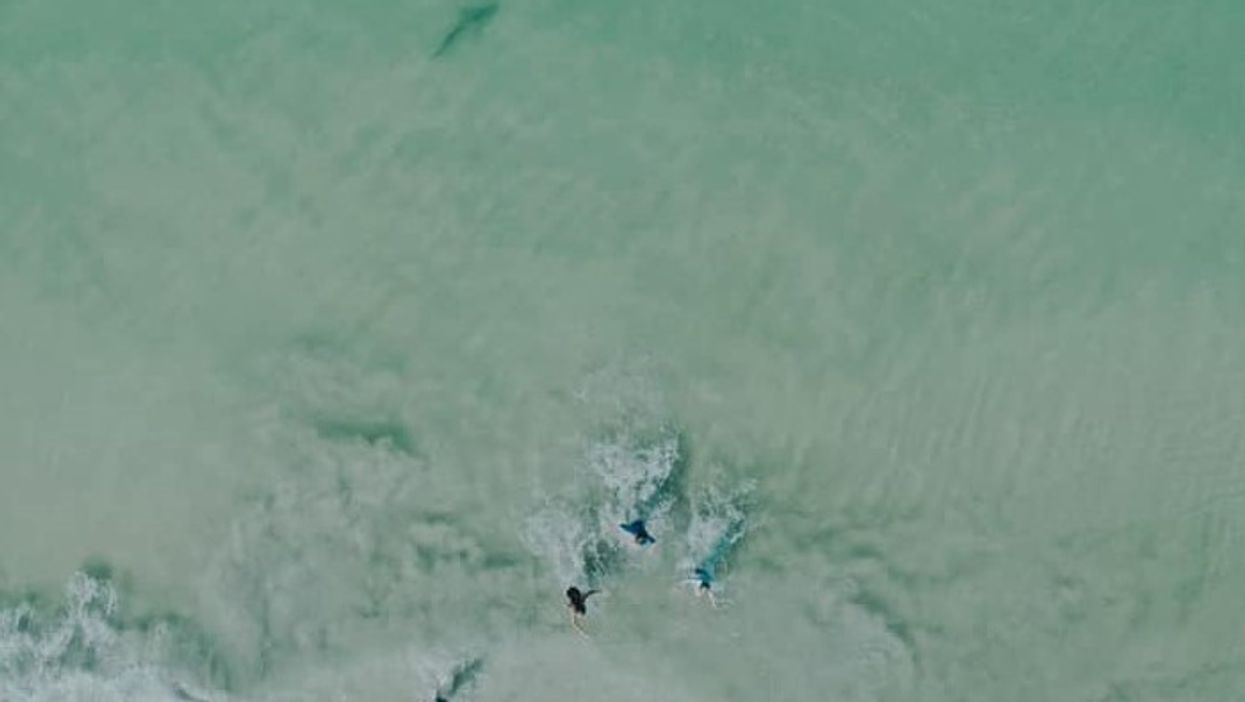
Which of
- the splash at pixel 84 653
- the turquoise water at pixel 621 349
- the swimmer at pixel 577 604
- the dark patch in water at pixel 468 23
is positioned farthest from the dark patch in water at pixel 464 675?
the dark patch in water at pixel 468 23

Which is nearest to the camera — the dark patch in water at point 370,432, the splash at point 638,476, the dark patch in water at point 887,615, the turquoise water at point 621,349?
the dark patch in water at point 887,615

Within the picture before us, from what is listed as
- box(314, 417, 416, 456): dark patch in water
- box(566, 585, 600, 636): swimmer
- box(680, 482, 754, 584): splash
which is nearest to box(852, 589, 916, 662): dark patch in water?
box(680, 482, 754, 584): splash

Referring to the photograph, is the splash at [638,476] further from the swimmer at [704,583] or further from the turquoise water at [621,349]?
the swimmer at [704,583]

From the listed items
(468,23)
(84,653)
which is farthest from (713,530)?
(468,23)

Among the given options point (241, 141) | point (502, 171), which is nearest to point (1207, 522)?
point (502, 171)

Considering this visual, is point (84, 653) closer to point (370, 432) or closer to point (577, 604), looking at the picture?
point (370, 432)

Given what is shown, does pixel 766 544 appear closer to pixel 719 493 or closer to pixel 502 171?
pixel 719 493

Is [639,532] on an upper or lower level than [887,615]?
lower
